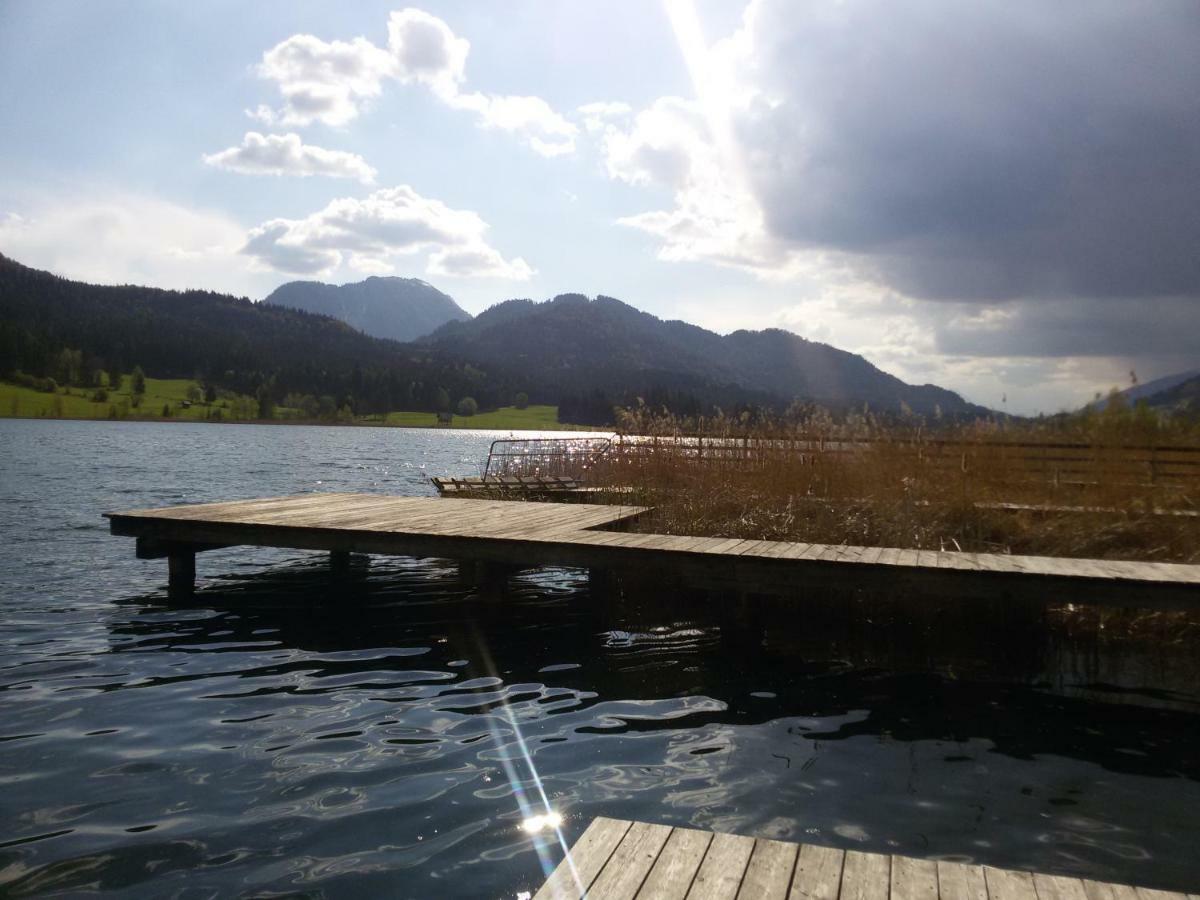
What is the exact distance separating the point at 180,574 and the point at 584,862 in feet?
27.9

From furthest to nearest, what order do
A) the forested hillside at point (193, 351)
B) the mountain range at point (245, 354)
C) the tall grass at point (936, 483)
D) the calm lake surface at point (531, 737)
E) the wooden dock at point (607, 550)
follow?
the mountain range at point (245, 354)
the forested hillside at point (193, 351)
the tall grass at point (936, 483)
the wooden dock at point (607, 550)
the calm lake surface at point (531, 737)

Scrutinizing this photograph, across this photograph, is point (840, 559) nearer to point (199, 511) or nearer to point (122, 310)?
point (199, 511)

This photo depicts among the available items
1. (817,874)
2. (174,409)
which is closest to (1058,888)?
(817,874)

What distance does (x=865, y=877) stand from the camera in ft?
8.85

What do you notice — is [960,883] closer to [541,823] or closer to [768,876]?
[768,876]

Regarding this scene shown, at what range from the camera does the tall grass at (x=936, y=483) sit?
899 cm

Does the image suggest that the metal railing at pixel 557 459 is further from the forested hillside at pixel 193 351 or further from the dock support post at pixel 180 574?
the forested hillside at pixel 193 351

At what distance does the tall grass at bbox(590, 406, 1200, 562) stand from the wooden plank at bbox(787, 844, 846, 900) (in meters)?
6.73

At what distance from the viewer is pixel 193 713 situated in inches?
229

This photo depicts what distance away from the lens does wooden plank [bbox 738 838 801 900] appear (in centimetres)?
256

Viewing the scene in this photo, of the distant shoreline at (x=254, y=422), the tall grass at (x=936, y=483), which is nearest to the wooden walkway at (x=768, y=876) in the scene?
the tall grass at (x=936, y=483)

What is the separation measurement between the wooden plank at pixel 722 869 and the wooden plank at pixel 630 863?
167 mm

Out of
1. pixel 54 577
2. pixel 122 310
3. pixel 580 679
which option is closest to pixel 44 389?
pixel 122 310

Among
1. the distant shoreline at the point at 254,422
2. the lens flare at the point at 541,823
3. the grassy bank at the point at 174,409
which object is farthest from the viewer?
the grassy bank at the point at 174,409
